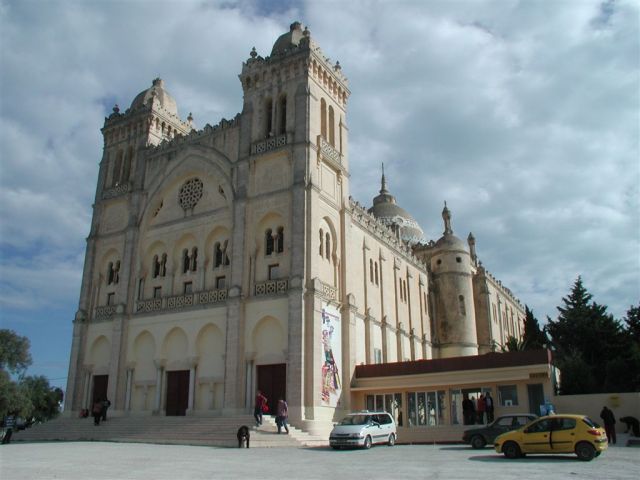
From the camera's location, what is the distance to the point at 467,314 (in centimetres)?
5031

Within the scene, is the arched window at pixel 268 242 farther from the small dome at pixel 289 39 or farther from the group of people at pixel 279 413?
the small dome at pixel 289 39

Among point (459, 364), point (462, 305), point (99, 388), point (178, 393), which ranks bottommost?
point (178, 393)

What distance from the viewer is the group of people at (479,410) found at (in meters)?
27.5

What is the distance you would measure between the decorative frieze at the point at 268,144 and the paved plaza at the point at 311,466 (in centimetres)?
1905

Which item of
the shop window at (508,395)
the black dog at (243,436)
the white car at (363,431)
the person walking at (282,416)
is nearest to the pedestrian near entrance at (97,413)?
the person walking at (282,416)

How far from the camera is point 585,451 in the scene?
52.8 ft

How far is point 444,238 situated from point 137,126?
2933cm

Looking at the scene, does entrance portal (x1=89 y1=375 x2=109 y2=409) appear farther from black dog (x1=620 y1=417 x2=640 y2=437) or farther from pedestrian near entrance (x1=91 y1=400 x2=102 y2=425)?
black dog (x1=620 y1=417 x2=640 y2=437)

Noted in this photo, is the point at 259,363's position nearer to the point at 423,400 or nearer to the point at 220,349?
the point at 220,349

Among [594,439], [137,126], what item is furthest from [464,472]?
[137,126]

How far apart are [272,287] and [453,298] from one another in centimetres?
2549

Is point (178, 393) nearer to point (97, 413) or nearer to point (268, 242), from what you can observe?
point (97, 413)

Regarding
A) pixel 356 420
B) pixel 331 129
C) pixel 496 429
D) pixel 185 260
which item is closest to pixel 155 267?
pixel 185 260

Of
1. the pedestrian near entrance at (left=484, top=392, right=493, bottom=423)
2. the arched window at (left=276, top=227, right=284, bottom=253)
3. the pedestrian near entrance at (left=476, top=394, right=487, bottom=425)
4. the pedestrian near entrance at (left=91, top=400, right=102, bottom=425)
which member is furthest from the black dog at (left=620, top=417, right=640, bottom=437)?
the pedestrian near entrance at (left=91, top=400, right=102, bottom=425)
